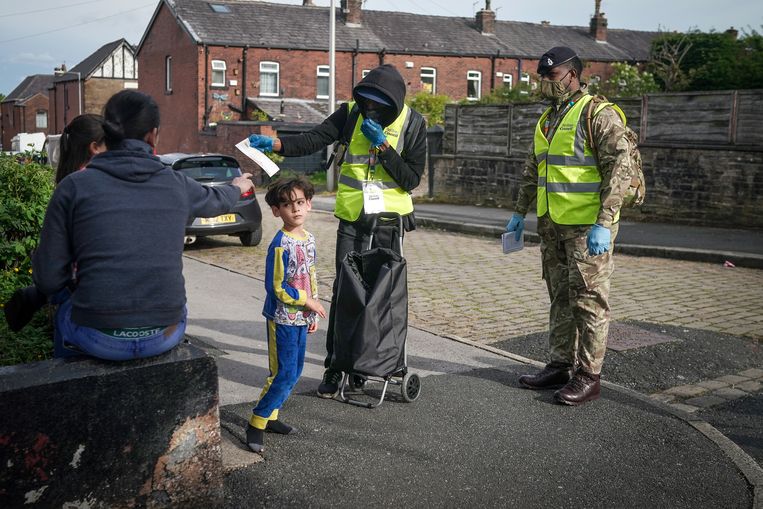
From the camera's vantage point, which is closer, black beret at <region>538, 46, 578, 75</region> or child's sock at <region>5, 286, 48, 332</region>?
child's sock at <region>5, 286, 48, 332</region>

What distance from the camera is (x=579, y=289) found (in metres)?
5.51

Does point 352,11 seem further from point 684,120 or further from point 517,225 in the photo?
point 517,225

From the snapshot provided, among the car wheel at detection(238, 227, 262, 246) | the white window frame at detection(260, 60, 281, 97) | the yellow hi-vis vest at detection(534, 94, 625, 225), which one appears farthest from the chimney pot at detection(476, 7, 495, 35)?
the yellow hi-vis vest at detection(534, 94, 625, 225)

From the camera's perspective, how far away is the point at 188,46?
1661 inches

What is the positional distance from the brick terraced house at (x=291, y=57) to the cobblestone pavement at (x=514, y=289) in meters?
24.2

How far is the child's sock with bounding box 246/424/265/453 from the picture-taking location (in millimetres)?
4555

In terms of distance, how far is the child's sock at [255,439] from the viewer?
4.55 metres

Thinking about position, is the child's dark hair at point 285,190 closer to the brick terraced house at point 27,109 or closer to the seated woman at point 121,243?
the seated woman at point 121,243

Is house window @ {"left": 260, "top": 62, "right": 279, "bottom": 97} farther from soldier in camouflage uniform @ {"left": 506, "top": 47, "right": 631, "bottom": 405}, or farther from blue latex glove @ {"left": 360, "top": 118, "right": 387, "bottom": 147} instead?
blue latex glove @ {"left": 360, "top": 118, "right": 387, "bottom": 147}

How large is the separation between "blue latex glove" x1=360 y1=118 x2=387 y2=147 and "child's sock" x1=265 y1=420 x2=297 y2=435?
5.84ft

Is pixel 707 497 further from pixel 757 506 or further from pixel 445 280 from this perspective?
pixel 445 280

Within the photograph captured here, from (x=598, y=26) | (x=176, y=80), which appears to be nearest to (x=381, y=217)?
(x=176, y=80)

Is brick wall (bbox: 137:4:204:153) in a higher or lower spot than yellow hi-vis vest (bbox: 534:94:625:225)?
higher

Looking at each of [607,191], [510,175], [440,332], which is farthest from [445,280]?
[510,175]
